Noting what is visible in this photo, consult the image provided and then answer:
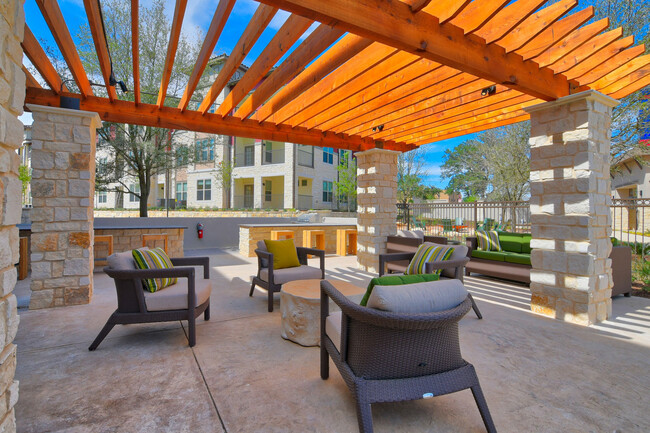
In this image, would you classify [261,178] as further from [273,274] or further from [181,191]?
[273,274]

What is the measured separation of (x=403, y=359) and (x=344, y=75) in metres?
3.20

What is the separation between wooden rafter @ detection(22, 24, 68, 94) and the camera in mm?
2996

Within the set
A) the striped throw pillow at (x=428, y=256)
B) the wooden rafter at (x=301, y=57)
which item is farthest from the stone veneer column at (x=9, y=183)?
the striped throw pillow at (x=428, y=256)

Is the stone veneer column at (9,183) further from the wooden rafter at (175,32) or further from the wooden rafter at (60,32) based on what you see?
the wooden rafter at (60,32)

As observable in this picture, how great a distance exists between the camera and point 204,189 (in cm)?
1886

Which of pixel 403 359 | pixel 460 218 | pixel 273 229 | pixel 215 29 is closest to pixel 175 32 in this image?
pixel 215 29

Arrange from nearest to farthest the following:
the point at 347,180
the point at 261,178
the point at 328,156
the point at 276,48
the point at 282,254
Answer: the point at 276,48 < the point at 282,254 < the point at 261,178 < the point at 347,180 < the point at 328,156

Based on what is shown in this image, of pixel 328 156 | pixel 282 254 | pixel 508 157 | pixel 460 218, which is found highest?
pixel 328 156

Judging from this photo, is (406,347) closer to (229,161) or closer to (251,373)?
(251,373)

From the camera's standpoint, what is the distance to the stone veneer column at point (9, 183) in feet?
4.37

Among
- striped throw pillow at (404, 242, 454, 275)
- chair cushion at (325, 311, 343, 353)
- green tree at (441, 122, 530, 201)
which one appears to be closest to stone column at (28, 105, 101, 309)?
chair cushion at (325, 311, 343, 353)

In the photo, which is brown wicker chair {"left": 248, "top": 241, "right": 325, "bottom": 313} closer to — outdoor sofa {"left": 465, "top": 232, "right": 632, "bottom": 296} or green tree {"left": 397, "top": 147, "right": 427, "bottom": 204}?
outdoor sofa {"left": 465, "top": 232, "right": 632, "bottom": 296}

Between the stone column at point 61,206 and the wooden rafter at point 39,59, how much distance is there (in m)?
0.32

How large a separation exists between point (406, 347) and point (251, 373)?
1.32 metres
